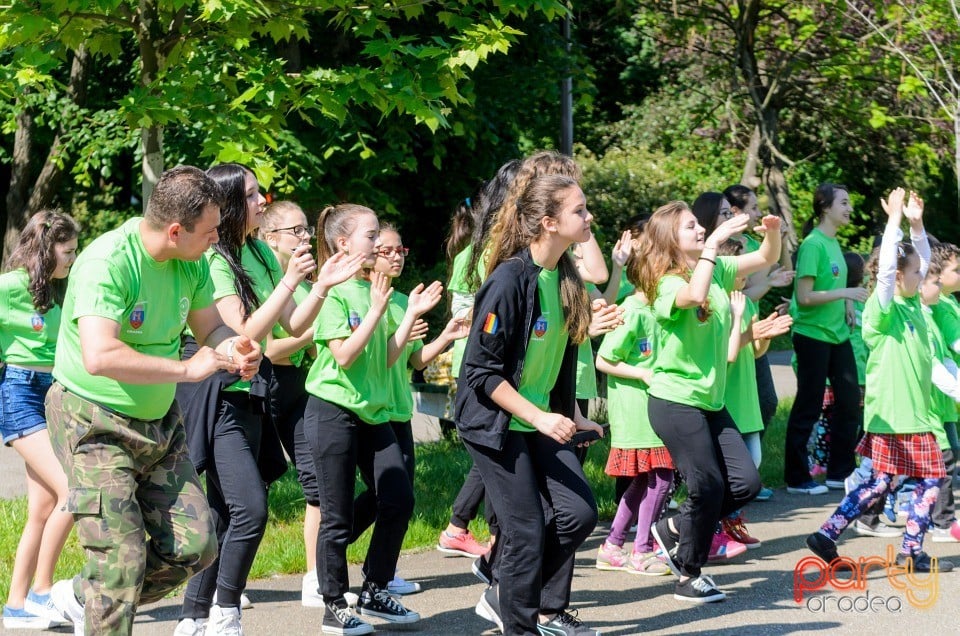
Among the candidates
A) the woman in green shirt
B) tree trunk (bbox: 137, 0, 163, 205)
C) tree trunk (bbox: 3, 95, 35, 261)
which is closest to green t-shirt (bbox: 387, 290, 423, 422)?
tree trunk (bbox: 137, 0, 163, 205)

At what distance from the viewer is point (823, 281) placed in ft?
29.3

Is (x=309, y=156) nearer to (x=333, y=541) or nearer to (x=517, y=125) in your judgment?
(x=517, y=125)

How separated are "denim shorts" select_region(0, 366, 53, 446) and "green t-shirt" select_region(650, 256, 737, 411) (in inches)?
117

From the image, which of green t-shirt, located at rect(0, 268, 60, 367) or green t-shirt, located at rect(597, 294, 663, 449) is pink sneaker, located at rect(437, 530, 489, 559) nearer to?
green t-shirt, located at rect(597, 294, 663, 449)

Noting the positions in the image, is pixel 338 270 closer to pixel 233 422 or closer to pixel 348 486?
pixel 233 422

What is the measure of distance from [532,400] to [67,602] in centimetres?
229

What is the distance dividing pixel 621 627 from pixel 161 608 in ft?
7.22

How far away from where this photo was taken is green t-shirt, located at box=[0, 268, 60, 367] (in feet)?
18.9

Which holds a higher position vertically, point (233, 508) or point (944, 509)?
point (233, 508)

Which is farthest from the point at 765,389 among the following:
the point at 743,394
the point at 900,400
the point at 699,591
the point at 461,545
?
the point at 699,591

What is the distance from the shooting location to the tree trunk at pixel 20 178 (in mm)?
16891

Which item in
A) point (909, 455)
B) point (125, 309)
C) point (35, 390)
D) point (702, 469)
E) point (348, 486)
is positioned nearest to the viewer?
point (125, 309)

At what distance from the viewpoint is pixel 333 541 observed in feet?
17.9

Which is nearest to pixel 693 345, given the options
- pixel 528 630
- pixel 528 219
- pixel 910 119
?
pixel 528 219
